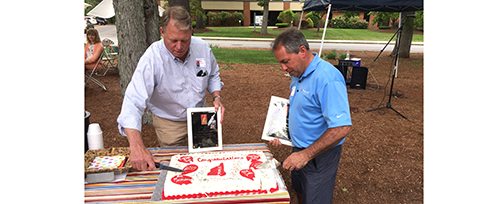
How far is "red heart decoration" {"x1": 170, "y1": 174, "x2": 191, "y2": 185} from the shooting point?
1.88m

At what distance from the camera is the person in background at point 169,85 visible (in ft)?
7.01

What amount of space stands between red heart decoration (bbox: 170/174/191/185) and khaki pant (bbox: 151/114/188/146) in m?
0.88

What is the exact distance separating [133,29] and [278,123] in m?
3.12

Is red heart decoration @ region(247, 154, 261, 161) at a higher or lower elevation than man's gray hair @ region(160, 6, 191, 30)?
lower

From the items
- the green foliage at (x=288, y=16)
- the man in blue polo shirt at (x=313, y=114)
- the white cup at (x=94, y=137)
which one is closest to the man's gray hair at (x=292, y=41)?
the man in blue polo shirt at (x=313, y=114)

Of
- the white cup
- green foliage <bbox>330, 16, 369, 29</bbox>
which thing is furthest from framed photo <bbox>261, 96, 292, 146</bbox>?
green foliage <bbox>330, 16, 369, 29</bbox>

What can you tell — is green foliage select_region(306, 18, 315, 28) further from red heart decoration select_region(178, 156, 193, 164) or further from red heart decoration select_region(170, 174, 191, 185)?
red heart decoration select_region(170, 174, 191, 185)

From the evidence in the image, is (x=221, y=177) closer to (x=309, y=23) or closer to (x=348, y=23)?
(x=309, y=23)

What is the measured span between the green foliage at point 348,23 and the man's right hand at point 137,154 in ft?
119

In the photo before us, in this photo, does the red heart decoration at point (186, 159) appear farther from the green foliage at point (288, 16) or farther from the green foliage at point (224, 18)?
the green foliage at point (224, 18)

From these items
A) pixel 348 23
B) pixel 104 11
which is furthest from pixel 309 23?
pixel 104 11

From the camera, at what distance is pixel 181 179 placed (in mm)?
1918

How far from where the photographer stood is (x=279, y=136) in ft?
8.21

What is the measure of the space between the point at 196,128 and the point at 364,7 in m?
6.27
